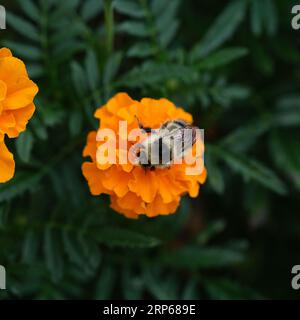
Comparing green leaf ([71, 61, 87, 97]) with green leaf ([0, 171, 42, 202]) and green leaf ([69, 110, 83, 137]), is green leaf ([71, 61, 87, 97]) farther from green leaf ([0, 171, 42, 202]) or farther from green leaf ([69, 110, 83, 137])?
green leaf ([0, 171, 42, 202])

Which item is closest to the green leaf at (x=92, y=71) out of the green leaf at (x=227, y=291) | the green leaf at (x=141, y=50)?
the green leaf at (x=141, y=50)

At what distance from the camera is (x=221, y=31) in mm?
2148

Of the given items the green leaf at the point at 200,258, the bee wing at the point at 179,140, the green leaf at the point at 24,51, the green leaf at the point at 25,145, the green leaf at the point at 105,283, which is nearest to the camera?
the bee wing at the point at 179,140

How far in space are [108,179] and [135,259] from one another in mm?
712

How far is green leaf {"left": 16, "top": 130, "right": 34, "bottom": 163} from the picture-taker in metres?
1.68

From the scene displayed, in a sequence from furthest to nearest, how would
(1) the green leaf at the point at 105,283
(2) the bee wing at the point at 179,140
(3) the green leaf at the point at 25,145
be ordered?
(1) the green leaf at the point at 105,283 → (3) the green leaf at the point at 25,145 → (2) the bee wing at the point at 179,140

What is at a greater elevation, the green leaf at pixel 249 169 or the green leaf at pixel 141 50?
the green leaf at pixel 141 50

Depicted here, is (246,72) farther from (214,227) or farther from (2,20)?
(2,20)

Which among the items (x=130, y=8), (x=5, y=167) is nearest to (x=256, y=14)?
(x=130, y=8)

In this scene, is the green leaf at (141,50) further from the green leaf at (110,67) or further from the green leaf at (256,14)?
the green leaf at (256,14)

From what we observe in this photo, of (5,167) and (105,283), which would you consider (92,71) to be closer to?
(5,167)

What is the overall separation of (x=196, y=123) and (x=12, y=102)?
962mm

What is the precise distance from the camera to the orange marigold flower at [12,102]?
4.73 ft
